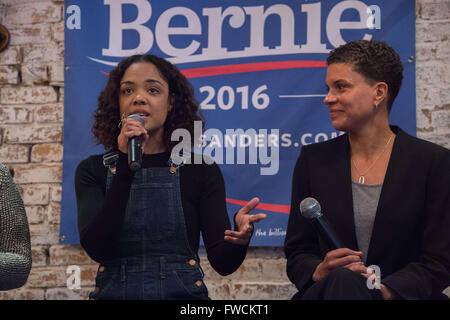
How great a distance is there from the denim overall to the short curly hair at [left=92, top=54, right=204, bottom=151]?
20cm

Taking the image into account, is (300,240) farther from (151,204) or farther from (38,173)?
(38,173)

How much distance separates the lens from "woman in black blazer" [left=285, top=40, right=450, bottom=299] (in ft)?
5.02

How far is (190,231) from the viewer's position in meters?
1.79

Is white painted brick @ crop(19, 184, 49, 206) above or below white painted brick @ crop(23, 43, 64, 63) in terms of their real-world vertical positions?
below

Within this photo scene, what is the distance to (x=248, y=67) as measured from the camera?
2.47 metres

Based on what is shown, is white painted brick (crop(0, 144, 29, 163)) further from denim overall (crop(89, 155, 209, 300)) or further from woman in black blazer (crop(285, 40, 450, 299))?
woman in black blazer (crop(285, 40, 450, 299))

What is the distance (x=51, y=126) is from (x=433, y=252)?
1.79 metres

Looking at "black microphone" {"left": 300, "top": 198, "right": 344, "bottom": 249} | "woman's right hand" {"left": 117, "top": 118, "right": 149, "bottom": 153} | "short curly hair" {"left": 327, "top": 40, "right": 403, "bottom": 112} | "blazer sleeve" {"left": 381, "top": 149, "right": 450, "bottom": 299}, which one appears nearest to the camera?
"black microphone" {"left": 300, "top": 198, "right": 344, "bottom": 249}

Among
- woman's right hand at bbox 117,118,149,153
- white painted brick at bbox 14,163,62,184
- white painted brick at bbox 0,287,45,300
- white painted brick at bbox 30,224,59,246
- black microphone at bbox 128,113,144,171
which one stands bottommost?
white painted brick at bbox 0,287,45,300

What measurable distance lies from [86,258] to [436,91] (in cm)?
171

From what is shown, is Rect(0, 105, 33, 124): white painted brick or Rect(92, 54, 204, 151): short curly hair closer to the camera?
Rect(92, 54, 204, 151): short curly hair

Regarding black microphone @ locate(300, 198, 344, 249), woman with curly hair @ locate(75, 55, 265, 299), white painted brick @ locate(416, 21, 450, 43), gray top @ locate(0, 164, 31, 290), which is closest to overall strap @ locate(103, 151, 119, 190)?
woman with curly hair @ locate(75, 55, 265, 299)

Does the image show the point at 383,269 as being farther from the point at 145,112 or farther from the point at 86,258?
the point at 86,258

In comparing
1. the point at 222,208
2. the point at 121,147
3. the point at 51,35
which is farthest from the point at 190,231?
the point at 51,35
